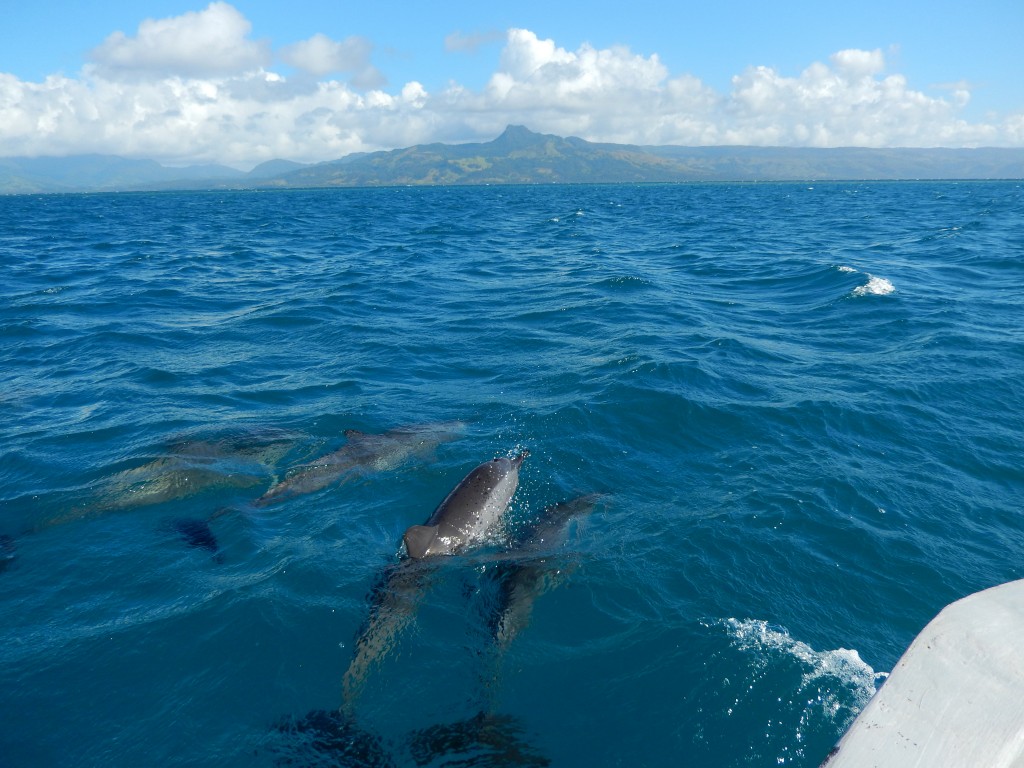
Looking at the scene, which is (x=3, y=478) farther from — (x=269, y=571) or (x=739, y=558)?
(x=739, y=558)

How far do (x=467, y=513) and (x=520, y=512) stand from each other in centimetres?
116

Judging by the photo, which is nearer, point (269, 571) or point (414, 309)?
point (269, 571)

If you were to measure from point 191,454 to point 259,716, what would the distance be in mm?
7862

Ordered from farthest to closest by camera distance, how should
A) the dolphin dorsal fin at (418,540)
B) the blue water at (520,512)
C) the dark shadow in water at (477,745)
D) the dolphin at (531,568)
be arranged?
the dolphin dorsal fin at (418,540)
the dolphin at (531,568)
the blue water at (520,512)
the dark shadow in water at (477,745)

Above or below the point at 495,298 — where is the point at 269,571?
below

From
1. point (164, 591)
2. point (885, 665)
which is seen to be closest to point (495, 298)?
point (164, 591)

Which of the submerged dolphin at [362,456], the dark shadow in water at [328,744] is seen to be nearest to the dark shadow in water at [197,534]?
the submerged dolphin at [362,456]

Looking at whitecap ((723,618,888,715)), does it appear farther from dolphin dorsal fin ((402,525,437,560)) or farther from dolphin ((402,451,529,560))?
dolphin dorsal fin ((402,525,437,560))

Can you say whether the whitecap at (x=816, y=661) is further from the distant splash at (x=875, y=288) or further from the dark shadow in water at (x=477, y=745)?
the distant splash at (x=875, y=288)

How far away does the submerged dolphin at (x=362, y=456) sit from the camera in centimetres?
1279

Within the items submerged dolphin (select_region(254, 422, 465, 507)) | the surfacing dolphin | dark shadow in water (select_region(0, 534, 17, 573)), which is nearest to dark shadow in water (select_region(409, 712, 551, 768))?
the surfacing dolphin

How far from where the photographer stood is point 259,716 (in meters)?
7.59

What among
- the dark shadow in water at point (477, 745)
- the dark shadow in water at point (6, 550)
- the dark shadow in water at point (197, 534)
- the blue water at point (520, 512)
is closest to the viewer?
the dark shadow in water at point (477, 745)

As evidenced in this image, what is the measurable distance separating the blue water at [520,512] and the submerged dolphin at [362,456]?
27 centimetres
